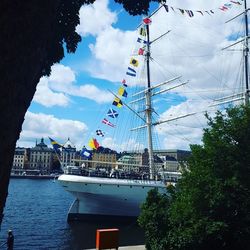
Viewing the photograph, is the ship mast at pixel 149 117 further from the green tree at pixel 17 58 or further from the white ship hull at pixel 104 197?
the green tree at pixel 17 58

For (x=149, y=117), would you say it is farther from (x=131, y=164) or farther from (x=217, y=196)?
(x=217, y=196)

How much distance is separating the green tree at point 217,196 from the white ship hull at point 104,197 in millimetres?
27218

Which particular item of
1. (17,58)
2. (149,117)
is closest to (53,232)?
(149,117)

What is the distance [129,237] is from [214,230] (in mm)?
20193

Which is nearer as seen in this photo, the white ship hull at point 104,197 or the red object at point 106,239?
the red object at point 106,239

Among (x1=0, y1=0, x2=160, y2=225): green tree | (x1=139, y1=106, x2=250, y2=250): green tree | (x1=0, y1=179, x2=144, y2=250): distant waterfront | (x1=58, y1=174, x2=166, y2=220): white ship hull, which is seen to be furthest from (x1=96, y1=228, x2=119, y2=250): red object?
(x1=58, y1=174, x2=166, y2=220): white ship hull

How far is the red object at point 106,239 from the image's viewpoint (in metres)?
22.5

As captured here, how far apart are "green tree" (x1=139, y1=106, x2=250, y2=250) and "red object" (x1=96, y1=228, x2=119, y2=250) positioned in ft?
6.62

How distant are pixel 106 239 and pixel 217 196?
6771 millimetres

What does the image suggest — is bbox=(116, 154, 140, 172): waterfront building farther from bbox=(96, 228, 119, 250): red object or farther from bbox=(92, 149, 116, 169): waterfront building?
bbox=(96, 228, 119, 250): red object

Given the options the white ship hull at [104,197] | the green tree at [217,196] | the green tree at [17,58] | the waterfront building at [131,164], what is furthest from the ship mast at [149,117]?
the green tree at [17,58]

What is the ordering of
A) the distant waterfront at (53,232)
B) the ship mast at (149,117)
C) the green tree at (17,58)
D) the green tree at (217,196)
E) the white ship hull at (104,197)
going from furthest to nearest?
1. the ship mast at (149,117)
2. the white ship hull at (104,197)
3. the distant waterfront at (53,232)
4. the green tree at (217,196)
5. the green tree at (17,58)

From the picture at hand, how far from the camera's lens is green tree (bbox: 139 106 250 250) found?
20.2 metres

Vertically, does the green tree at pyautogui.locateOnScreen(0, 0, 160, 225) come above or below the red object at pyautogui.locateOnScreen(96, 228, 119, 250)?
above
